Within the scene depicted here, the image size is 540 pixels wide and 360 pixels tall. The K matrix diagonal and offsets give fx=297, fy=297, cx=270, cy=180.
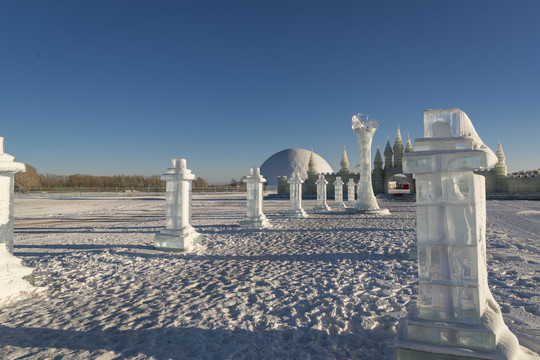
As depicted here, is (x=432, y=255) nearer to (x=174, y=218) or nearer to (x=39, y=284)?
(x=39, y=284)

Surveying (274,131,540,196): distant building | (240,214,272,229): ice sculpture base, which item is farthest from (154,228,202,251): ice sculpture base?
(274,131,540,196): distant building

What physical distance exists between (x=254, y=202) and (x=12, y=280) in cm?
751

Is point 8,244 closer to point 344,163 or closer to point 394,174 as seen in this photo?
point 344,163

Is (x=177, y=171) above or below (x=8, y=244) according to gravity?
above

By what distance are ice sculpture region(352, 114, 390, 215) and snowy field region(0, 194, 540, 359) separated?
8956mm

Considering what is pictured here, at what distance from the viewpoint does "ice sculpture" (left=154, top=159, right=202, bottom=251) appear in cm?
695

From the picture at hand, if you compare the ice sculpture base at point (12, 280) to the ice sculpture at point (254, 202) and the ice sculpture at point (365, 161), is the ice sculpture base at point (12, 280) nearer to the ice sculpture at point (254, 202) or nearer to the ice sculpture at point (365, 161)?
the ice sculpture at point (254, 202)

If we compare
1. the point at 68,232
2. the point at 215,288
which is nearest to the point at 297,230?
the point at 215,288

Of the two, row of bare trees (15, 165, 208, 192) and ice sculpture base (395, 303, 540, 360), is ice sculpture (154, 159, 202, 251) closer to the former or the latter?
ice sculpture base (395, 303, 540, 360)

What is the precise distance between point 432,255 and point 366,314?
1.45 meters

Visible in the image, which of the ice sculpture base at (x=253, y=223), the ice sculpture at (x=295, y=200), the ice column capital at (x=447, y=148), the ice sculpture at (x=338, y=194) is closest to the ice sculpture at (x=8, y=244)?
the ice column capital at (x=447, y=148)

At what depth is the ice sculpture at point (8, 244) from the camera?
13.1ft

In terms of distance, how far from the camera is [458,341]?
7.05 feet

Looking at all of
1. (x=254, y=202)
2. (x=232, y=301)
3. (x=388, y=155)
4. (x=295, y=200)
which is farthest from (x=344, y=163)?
(x=232, y=301)
